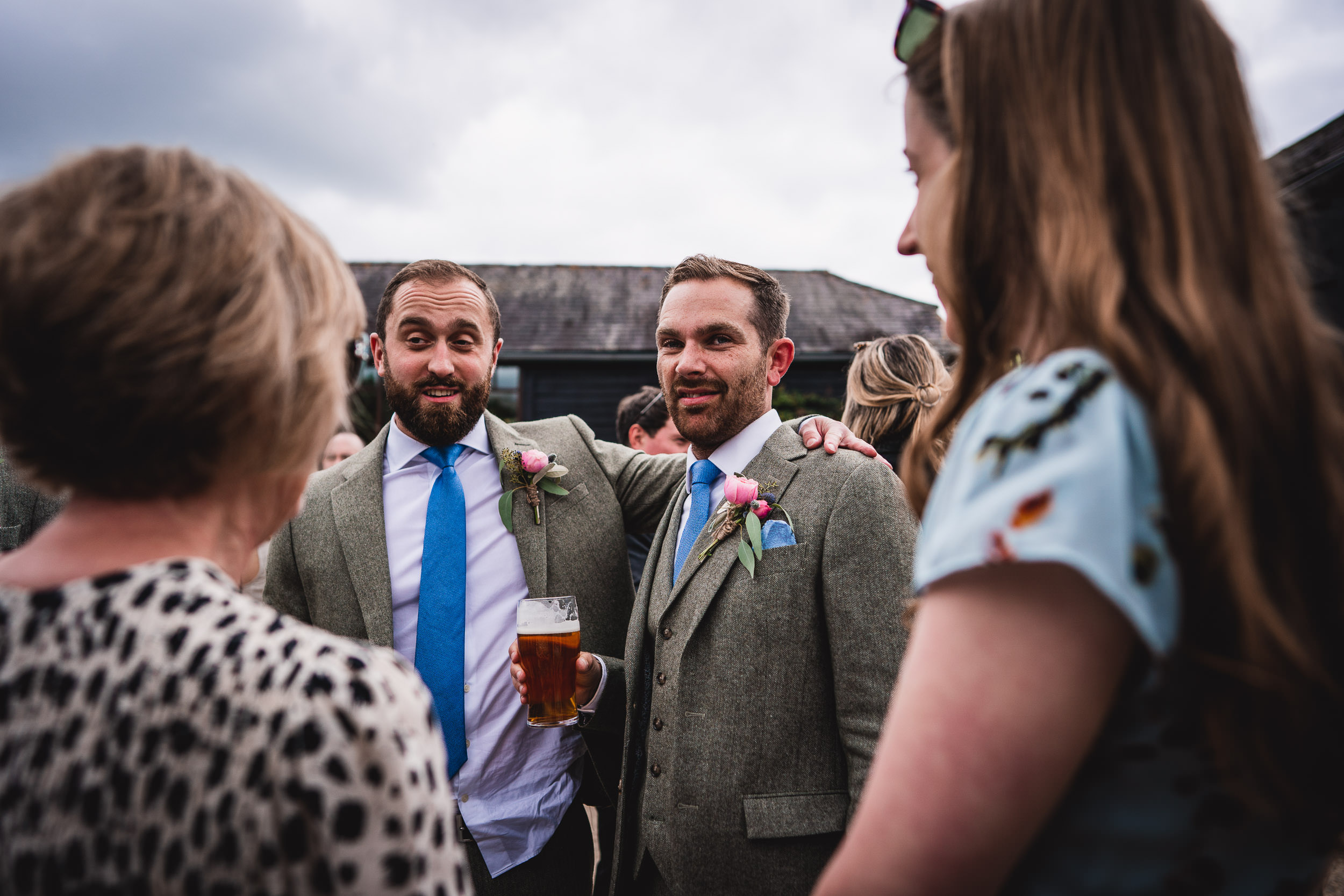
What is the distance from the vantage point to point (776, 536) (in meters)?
2.15

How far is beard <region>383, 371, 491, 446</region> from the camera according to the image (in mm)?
2686

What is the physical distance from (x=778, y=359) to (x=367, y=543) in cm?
167

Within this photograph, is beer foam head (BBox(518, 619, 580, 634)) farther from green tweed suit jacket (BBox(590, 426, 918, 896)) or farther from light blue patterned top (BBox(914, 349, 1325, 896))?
light blue patterned top (BBox(914, 349, 1325, 896))

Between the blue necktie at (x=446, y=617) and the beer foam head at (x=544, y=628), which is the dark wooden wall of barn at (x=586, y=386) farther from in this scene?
the beer foam head at (x=544, y=628)

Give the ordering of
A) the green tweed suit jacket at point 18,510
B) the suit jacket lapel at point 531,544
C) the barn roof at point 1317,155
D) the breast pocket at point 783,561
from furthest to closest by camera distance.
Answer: the barn roof at point 1317,155 < the green tweed suit jacket at point 18,510 < the suit jacket lapel at point 531,544 < the breast pocket at point 783,561

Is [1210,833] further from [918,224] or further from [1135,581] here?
[918,224]

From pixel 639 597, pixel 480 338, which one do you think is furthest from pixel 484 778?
pixel 480 338

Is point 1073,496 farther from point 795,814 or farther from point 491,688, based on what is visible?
point 491,688

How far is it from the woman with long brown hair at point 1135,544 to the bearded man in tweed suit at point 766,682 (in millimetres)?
1201

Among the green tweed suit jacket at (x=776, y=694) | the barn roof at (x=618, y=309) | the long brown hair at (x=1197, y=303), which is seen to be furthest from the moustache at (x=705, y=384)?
the barn roof at (x=618, y=309)

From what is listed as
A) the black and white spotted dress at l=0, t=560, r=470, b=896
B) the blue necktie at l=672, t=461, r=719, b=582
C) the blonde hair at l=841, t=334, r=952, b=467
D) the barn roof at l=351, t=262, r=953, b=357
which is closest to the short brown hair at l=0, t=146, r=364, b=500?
the black and white spotted dress at l=0, t=560, r=470, b=896

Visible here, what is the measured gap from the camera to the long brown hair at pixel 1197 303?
0.67 m

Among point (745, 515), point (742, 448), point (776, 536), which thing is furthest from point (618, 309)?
point (776, 536)

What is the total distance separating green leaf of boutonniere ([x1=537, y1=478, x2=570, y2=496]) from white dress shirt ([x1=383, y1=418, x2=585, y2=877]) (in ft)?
0.54
